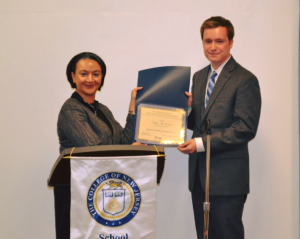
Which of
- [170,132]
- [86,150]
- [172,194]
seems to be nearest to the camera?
[86,150]

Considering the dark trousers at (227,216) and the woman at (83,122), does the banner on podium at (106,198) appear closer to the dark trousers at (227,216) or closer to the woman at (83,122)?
the woman at (83,122)

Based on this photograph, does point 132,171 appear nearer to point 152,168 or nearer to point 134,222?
point 152,168

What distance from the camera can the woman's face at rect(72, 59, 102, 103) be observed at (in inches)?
94.8

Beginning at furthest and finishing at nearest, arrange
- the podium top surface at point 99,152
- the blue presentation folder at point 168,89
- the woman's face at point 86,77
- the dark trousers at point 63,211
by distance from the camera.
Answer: the blue presentation folder at point 168,89 < the woman's face at point 86,77 < the dark trousers at point 63,211 < the podium top surface at point 99,152

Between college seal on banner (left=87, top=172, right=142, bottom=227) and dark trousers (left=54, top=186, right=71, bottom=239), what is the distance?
1.06 feet

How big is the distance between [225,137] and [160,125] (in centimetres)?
48

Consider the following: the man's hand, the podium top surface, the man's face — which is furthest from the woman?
the man's face

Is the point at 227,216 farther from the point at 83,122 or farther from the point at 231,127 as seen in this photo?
the point at 83,122

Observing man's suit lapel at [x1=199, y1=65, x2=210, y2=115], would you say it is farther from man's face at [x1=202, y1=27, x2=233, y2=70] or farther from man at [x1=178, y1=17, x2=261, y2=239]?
man's face at [x1=202, y1=27, x2=233, y2=70]

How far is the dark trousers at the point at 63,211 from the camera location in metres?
2.06

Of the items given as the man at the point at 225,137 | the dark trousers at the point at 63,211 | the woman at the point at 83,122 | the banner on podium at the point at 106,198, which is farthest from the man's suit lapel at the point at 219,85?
the dark trousers at the point at 63,211
